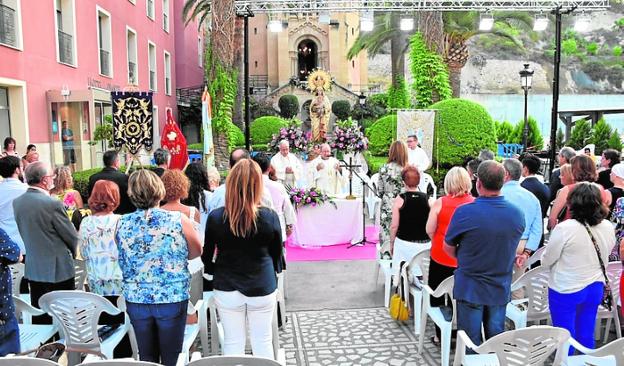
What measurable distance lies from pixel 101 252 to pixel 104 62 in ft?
50.8

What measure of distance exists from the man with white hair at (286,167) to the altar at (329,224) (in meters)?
0.74

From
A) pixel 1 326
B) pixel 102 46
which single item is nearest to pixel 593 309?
pixel 1 326

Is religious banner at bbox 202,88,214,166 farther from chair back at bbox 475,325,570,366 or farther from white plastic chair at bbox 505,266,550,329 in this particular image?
chair back at bbox 475,325,570,366

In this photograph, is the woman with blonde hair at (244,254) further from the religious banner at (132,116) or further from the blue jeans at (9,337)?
the religious banner at (132,116)

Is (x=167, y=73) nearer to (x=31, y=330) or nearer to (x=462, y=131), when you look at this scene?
(x=462, y=131)

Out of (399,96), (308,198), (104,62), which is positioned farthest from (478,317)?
(399,96)

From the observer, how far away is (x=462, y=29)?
70.9 feet

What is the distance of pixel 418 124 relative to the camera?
44.4 ft

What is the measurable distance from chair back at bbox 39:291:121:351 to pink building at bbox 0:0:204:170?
897cm

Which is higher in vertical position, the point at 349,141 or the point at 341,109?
the point at 341,109

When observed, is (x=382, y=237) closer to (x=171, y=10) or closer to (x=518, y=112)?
Result: (x=171, y=10)

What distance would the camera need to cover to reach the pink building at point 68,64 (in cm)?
1174

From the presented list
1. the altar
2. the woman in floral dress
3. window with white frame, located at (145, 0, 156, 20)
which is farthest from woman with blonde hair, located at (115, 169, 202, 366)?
window with white frame, located at (145, 0, 156, 20)

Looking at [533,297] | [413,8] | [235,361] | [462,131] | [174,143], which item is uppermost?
[413,8]
